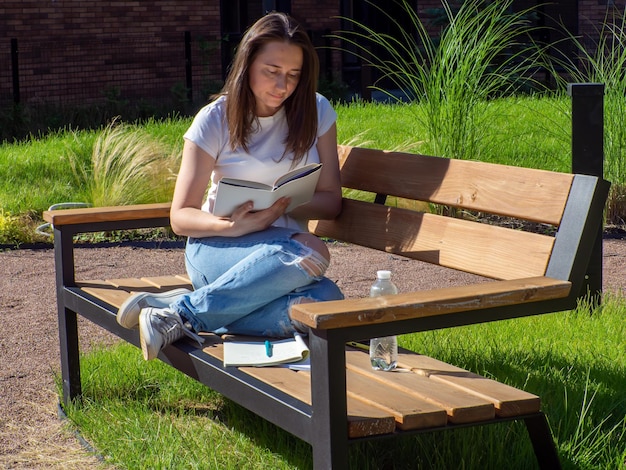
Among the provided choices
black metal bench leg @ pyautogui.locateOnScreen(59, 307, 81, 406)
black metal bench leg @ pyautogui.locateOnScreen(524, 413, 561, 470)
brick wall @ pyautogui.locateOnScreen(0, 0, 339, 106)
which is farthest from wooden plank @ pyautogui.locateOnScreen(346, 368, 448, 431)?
brick wall @ pyautogui.locateOnScreen(0, 0, 339, 106)

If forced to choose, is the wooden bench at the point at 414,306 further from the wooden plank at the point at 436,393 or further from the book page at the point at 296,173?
the book page at the point at 296,173

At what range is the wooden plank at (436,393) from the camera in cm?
275

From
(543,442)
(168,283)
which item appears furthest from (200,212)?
(543,442)

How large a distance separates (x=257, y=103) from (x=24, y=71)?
11938mm

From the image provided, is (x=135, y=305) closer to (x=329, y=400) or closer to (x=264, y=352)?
(x=264, y=352)

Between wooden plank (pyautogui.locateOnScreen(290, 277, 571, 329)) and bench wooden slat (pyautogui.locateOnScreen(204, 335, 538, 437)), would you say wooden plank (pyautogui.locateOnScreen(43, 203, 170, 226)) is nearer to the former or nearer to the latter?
bench wooden slat (pyautogui.locateOnScreen(204, 335, 538, 437))

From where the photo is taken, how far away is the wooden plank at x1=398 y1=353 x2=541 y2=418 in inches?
111

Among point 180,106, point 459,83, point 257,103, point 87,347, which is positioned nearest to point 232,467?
point 257,103

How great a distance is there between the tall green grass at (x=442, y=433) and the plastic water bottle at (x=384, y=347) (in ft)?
0.96

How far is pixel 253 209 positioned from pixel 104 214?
0.86m

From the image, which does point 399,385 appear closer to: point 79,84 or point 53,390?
point 53,390

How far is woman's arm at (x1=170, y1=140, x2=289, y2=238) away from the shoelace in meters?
0.36

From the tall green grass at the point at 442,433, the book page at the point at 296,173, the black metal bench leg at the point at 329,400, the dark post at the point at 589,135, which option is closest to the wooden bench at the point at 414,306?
the black metal bench leg at the point at 329,400

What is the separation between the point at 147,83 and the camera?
53.6 ft
